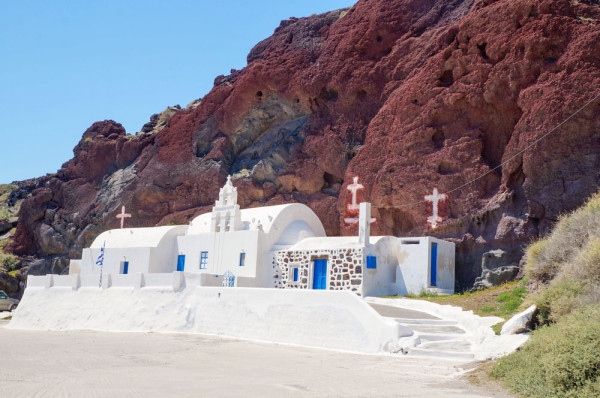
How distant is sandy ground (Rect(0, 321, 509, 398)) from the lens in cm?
877

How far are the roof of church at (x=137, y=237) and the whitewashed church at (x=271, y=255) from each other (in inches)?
2.9

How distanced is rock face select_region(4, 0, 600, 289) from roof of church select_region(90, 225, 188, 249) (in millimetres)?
6170

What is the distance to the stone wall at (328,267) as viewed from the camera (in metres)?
21.8

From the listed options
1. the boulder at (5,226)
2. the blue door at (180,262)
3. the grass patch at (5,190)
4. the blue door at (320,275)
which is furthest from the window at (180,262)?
the grass patch at (5,190)

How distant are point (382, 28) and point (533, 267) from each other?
2193 centimetres

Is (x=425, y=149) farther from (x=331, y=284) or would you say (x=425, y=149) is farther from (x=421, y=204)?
(x=331, y=284)

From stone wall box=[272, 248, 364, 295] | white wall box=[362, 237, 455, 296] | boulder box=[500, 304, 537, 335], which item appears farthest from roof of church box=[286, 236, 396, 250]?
boulder box=[500, 304, 537, 335]

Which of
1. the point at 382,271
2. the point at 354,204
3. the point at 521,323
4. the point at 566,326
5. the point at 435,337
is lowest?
the point at 435,337

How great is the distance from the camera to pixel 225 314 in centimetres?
1934

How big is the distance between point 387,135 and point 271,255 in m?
9.00

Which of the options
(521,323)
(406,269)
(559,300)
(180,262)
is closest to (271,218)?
(180,262)

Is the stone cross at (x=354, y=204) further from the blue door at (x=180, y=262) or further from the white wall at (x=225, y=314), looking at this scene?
the white wall at (x=225, y=314)

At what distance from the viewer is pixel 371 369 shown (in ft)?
37.2

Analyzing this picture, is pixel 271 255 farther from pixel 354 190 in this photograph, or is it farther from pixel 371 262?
pixel 354 190
